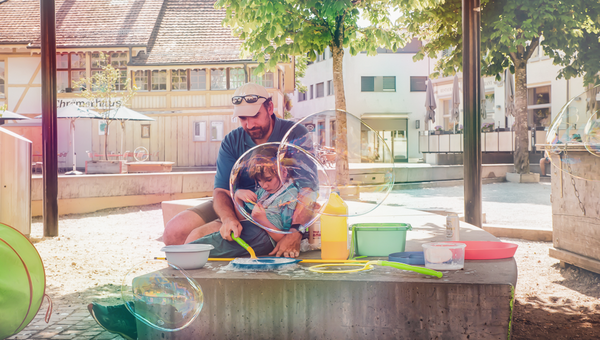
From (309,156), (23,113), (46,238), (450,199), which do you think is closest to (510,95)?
(450,199)

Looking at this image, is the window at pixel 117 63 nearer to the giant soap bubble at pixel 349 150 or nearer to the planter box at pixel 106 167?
the planter box at pixel 106 167

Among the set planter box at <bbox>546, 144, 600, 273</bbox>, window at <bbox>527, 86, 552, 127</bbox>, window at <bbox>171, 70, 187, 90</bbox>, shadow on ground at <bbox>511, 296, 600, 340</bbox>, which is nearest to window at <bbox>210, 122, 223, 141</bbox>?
window at <bbox>171, 70, 187, 90</bbox>

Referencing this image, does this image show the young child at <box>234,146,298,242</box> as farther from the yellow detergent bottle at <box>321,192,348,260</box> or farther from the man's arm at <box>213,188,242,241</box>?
the yellow detergent bottle at <box>321,192,348,260</box>

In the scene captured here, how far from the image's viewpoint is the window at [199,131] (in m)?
26.2

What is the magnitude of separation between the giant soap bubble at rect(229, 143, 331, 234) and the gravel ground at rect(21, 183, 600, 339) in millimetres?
1319

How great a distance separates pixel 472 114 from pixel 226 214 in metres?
3.44

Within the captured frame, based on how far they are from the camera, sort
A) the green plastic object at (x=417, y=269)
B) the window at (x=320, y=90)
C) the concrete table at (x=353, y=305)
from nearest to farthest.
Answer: the concrete table at (x=353, y=305) → the green plastic object at (x=417, y=269) → the window at (x=320, y=90)

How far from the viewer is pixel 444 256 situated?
9.87ft

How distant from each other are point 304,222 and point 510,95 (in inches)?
736

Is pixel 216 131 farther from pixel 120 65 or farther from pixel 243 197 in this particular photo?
pixel 243 197

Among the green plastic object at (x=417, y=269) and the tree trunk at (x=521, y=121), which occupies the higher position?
the tree trunk at (x=521, y=121)

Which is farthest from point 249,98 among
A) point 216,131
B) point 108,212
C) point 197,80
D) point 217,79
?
point 197,80

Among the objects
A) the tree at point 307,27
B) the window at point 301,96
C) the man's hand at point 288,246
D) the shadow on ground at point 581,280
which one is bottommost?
the shadow on ground at point 581,280


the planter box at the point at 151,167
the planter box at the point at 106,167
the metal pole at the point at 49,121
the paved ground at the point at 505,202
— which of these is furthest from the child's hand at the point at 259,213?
the planter box at the point at 106,167
